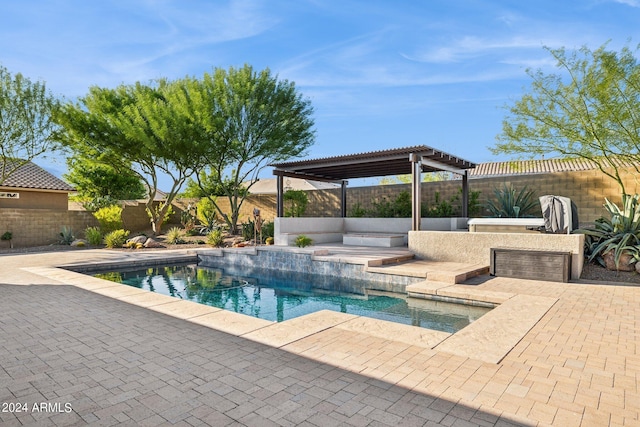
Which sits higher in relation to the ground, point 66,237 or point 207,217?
point 207,217

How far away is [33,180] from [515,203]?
22.8 meters

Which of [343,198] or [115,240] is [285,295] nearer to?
[343,198]

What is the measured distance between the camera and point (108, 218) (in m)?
17.5

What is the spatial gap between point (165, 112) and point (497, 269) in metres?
13.9

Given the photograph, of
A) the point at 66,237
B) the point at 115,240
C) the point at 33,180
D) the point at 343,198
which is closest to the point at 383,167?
the point at 343,198

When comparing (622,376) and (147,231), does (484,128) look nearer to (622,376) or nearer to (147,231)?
(622,376)

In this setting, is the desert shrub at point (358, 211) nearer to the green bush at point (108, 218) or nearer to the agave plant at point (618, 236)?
the agave plant at point (618, 236)

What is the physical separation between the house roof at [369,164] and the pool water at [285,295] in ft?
13.3

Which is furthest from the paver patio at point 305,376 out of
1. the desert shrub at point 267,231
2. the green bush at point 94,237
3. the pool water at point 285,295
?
the green bush at point 94,237

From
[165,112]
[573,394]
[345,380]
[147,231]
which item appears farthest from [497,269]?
[147,231]

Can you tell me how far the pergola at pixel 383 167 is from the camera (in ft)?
33.6

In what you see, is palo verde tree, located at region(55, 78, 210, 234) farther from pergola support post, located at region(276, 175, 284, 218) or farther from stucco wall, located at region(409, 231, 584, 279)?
stucco wall, located at region(409, 231, 584, 279)

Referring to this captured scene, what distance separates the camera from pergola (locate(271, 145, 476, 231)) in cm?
1025

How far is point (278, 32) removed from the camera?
37.9 feet
